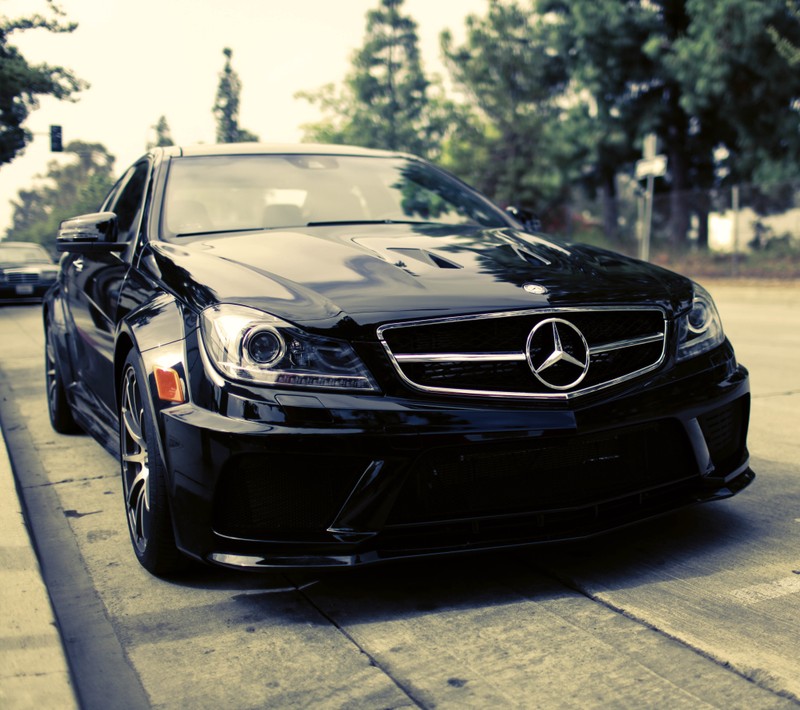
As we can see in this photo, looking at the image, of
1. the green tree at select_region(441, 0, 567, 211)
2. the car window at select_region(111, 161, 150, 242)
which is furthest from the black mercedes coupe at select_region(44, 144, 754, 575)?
the green tree at select_region(441, 0, 567, 211)

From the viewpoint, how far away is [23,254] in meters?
23.4

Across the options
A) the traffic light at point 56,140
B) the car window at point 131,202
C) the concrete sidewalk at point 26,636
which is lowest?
the concrete sidewalk at point 26,636

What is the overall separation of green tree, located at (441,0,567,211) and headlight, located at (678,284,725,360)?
39.0m

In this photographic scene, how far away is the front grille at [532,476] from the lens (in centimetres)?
289

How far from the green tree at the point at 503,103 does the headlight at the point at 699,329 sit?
39.0m

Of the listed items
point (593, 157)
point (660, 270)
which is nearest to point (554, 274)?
point (660, 270)

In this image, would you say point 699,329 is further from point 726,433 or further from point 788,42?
point 788,42

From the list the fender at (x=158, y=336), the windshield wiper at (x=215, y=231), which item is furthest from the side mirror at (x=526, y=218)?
the fender at (x=158, y=336)

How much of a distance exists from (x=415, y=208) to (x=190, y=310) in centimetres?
174

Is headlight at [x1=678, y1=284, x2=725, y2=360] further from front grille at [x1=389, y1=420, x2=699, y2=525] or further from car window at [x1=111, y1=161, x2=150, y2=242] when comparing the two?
car window at [x1=111, y1=161, x2=150, y2=242]

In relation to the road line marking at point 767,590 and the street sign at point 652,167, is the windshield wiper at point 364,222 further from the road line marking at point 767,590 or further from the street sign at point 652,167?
the street sign at point 652,167

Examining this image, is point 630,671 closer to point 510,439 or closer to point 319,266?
point 510,439

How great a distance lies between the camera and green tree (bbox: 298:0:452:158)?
61938 millimetres

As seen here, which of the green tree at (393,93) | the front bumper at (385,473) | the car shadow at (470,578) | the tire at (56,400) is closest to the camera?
the front bumper at (385,473)
